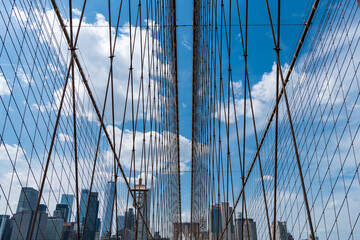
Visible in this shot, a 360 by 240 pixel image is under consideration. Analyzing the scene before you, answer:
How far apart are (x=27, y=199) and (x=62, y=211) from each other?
2188mm

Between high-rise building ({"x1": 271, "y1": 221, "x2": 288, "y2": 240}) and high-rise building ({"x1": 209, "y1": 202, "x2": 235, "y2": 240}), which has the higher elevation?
high-rise building ({"x1": 209, "y1": 202, "x2": 235, "y2": 240})

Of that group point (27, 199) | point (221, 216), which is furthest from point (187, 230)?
point (27, 199)

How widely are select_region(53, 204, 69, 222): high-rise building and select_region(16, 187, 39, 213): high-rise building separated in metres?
1.16

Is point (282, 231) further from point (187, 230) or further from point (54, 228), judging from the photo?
point (187, 230)

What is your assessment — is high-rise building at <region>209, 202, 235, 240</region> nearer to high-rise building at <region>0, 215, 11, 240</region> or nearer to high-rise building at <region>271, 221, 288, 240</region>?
high-rise building at <region>271, 221, 288, 240</region>

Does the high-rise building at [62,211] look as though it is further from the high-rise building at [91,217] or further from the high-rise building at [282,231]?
the high-rise building at [282,231]

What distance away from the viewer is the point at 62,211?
298 inches

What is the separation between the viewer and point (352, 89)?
6328 mm

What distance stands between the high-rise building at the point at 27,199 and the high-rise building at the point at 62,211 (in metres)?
1.16

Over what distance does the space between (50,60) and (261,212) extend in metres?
9.97

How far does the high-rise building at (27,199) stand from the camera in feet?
18.2

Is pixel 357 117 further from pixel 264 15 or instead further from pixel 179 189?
pixel 179 189

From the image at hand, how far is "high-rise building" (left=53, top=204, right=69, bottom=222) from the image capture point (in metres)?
7.25

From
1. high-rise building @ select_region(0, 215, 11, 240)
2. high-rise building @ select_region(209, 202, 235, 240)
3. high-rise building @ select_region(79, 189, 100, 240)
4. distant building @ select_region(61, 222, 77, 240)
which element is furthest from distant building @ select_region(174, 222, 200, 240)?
high-rise building @ select_region(0, 215, 11, 240)
